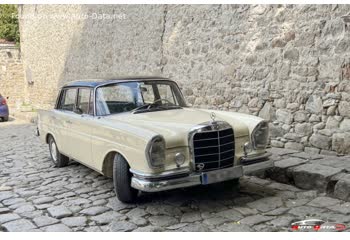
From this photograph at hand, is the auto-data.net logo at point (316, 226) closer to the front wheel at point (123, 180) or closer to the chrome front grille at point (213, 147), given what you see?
the chrome front grille at point (213, 147)

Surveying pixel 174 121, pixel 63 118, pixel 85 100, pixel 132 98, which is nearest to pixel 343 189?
pixel 174 121

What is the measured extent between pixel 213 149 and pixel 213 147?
2 cm

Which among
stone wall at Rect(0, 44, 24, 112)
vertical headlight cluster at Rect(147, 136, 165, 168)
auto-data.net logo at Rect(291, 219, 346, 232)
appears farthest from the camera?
stone wall at Rect(0, 44, 24, 112)

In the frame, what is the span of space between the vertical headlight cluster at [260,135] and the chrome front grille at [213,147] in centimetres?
34

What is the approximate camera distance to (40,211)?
432 centimetres

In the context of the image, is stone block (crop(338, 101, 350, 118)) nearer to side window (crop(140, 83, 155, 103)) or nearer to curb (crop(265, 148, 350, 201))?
curb (crop(265, 148, 350, 201))

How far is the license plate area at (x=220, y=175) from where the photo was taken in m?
3.98

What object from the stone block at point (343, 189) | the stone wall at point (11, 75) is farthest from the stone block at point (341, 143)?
the stone wall at point (11, 75)

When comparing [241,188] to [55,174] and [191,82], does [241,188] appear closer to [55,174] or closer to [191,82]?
[55,174]

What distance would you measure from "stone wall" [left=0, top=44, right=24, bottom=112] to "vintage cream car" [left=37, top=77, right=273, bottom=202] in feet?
50.5

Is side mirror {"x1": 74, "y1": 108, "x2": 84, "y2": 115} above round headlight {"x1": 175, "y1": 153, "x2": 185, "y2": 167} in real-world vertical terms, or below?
above

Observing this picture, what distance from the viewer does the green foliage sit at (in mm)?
21438

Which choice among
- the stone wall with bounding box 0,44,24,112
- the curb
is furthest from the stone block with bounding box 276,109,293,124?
the stone wall with bounding box 0,44,24,112

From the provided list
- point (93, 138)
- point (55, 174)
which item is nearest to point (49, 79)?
point (55, 174)
